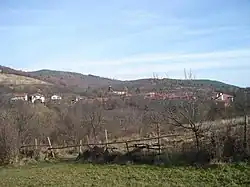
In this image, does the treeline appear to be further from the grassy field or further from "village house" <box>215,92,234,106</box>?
the grassy field

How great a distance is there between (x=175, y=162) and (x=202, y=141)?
56.8 inches

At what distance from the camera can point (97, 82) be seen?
95.9 metres

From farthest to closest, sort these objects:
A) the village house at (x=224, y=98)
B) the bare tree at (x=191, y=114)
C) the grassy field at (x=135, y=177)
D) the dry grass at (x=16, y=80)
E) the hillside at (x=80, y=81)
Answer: the dry grass at (x=16, y=80) < the hillside at (x=80, y=81) < the village house at (x=224, y=98) < the bare tree at (x=191, y=114) < the grassy field at (x=135, y=177)

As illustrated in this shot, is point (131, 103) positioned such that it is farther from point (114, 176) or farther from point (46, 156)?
point (114, 176)

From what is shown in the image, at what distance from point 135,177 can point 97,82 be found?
8335cm

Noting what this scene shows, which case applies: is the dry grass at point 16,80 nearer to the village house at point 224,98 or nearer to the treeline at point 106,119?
the treeline at point 106,119

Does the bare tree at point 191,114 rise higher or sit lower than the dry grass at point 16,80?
lower

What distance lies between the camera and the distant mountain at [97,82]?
2159 cm

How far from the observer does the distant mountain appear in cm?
2159

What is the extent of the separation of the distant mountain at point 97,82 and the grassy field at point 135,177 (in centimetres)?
655

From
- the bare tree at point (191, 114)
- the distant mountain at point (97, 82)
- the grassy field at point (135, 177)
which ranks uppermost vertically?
the distant mountain at point (97, 82)

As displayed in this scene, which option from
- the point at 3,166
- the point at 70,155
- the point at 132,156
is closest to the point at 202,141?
the point at 132,156

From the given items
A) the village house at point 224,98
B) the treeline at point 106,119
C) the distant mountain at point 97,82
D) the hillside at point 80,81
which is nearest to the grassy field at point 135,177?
the treeline at point 106,119

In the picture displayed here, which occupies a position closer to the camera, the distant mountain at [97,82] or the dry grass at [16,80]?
the distant mountain at [97,82]
